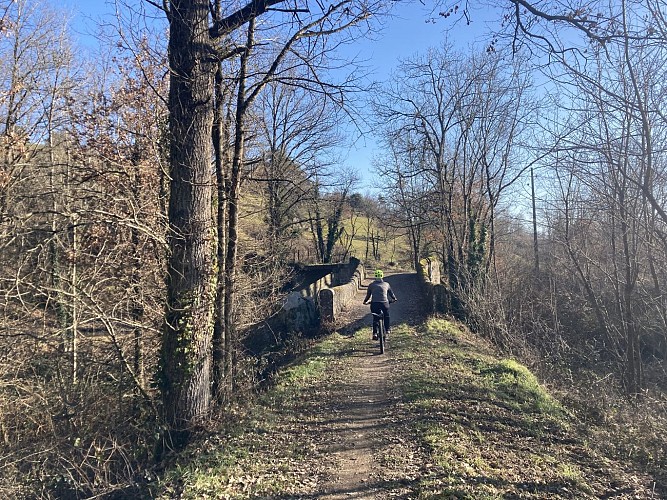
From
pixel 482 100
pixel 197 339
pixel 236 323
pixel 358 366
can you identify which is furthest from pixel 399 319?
pixel 482 100

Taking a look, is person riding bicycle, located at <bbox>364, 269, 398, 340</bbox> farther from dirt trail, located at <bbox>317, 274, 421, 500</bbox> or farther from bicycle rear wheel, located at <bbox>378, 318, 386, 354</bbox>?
dirt trail, located at <bbox>317, 274, 421, 500</bbox>

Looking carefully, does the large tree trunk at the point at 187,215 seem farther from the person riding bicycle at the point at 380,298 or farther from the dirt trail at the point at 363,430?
the person riding bicycle at the point at 380,298

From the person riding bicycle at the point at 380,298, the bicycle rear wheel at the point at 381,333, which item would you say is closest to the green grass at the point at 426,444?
the bicycle rear wheel at the point at 381,333

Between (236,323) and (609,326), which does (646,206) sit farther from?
(236,323)

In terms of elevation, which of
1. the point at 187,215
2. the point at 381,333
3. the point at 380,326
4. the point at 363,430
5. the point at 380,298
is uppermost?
the point at 187,215

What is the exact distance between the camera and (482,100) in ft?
74.0

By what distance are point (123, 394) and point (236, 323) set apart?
2.52 meters

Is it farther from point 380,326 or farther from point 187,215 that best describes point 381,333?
point 187,215

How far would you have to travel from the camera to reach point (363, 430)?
6.30 m

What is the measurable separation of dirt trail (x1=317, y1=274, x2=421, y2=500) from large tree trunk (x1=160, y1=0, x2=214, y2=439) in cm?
215

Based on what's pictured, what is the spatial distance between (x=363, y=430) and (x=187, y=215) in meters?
3.94

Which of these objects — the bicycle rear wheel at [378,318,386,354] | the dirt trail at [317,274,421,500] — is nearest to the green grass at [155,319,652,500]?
the dirt trail at [317,274,421,500]

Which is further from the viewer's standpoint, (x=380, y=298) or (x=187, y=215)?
(x=380, y=298)

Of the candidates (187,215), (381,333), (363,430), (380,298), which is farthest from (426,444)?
(380,298)
